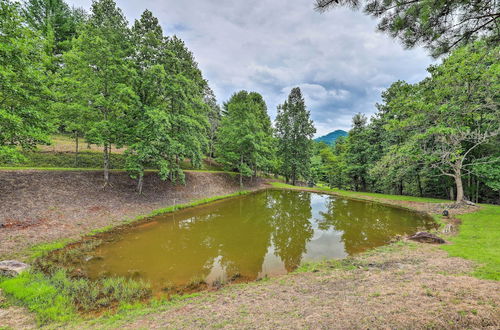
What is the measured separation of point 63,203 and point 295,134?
31.2 meters

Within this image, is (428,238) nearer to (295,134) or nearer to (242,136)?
(242,136)

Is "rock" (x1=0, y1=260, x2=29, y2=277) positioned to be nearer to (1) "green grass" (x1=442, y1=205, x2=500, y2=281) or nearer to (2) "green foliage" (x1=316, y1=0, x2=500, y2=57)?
(2) "green foliage" (x1=316, y1=0, x2=500, y2=57)

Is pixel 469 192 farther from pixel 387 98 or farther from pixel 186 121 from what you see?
pixel 186 121

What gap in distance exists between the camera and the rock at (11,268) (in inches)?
215

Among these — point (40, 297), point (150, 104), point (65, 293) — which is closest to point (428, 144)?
point (150, 104)

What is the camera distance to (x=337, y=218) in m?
14.6

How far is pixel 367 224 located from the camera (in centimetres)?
1302

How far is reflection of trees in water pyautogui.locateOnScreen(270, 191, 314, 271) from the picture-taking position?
8258 millimetres

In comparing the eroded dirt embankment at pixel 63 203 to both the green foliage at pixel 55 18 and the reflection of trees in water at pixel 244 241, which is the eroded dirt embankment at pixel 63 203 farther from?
the green foliage at pixel 55 18

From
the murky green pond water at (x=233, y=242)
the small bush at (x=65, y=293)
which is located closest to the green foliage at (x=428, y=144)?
the murky green pond water at (x=233, y=242)

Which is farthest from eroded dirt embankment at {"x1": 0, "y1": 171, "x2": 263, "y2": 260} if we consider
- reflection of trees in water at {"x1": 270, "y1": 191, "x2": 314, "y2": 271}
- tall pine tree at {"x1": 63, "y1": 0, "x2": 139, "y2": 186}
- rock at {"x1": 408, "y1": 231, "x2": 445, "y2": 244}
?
rock at {"x1": 408, "y1": 231, "x2": 445, "y2": 244}

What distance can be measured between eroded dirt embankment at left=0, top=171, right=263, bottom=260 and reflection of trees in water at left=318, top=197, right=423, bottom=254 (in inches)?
490

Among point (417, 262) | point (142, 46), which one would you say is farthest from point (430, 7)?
point (142, 46)

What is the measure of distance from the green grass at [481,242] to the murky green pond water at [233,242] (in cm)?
214
